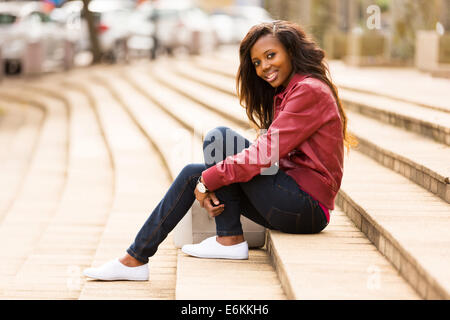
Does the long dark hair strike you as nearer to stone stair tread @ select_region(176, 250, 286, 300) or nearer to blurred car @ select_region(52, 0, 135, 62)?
stone stair tread @ select_region(176, 250, 286, 300)

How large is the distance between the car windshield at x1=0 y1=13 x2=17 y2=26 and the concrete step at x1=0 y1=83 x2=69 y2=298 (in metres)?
8.12

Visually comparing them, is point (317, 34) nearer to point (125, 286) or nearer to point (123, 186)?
point (123, 186)

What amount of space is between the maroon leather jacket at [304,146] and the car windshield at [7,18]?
1725 centimetres

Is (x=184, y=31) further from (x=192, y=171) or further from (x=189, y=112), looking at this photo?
(x=192, y=171)

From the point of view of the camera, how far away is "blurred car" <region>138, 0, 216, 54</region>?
69.4 ft

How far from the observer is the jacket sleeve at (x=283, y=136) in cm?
386

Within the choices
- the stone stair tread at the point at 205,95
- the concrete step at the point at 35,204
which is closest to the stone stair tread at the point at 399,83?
the stone stair tread at the point at 205,95

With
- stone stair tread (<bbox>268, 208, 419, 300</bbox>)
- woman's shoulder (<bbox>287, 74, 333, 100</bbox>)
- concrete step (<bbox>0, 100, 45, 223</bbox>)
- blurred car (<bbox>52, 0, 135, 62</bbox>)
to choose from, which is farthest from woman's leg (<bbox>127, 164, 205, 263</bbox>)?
blurred car (<bbox>52, 0, 135, 62</bbox>)

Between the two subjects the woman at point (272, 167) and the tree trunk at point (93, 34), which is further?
the tree trunk at point (93, 34)

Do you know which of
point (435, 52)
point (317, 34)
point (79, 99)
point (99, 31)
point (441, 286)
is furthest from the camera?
point (99, 31)

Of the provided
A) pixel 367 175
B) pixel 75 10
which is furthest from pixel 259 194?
pixel 75 10

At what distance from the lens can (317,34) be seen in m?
18.1

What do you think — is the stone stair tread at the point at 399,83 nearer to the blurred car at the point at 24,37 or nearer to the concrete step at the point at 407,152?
the concrete step at the point at 407,152

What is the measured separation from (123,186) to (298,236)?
3454mm
